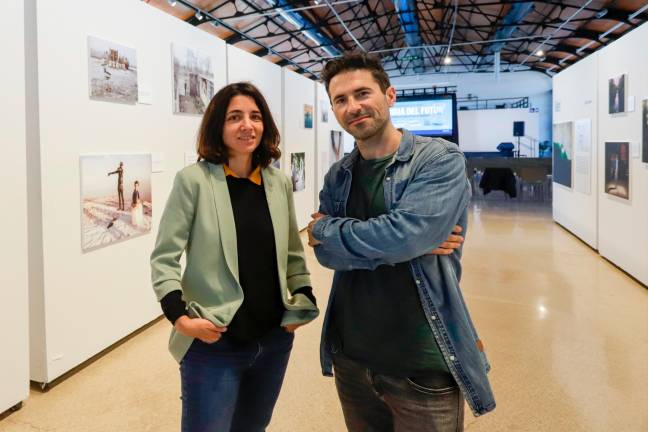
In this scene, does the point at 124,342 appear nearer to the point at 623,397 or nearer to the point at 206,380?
the point at 206,380

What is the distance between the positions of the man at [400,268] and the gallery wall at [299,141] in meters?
6.08

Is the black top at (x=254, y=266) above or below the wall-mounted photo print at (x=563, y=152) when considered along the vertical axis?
below

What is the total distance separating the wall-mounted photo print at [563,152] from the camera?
8281 millimetres

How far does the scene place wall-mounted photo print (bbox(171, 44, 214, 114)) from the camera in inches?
170

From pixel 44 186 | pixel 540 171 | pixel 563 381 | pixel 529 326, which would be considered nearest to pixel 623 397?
pixel 563 381

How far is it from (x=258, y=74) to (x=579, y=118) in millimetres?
5170

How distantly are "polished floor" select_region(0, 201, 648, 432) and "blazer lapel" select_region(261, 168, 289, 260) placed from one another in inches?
57.0

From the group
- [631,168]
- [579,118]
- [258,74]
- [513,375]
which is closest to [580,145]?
[579,118]

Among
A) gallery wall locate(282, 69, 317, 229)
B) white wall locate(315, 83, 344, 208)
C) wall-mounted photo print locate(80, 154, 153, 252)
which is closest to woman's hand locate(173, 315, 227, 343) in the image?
wall-mounted photo print locate(80, 154, 153, 252)

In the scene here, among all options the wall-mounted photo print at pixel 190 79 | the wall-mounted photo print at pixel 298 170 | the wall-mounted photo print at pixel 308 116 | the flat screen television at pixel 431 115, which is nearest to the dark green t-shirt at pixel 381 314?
the wall-mounted photo print at pixel 190 79

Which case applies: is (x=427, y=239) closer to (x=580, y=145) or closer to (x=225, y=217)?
(x=225, y=217)

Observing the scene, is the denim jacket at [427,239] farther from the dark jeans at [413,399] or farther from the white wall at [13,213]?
the white wall at [13,213]

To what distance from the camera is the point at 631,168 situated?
5.50 m

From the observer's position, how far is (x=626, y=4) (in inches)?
500
